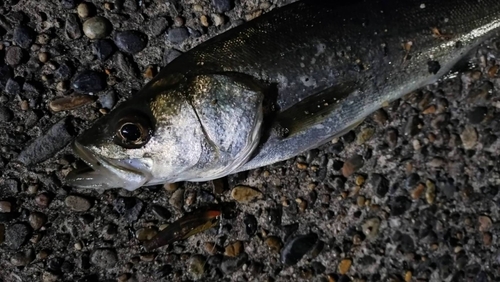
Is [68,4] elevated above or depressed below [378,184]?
above

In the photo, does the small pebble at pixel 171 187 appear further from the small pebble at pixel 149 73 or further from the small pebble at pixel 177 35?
the small pebble at pixel 177 35

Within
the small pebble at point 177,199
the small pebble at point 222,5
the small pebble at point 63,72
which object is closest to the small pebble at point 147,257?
the small pebble at point 177,199

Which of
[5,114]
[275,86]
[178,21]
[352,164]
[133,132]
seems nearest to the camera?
[133,132]

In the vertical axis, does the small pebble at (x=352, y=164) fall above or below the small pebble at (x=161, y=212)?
below

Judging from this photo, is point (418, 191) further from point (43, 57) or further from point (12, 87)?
→ point (12, 87)

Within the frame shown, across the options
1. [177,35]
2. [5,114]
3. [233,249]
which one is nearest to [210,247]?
[233,249]

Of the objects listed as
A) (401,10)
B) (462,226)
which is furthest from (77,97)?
(462,226)

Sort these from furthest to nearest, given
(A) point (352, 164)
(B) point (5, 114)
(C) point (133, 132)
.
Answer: (A) point (352, 164) < (B) point (5, 114) < (C) point (133, 132)
